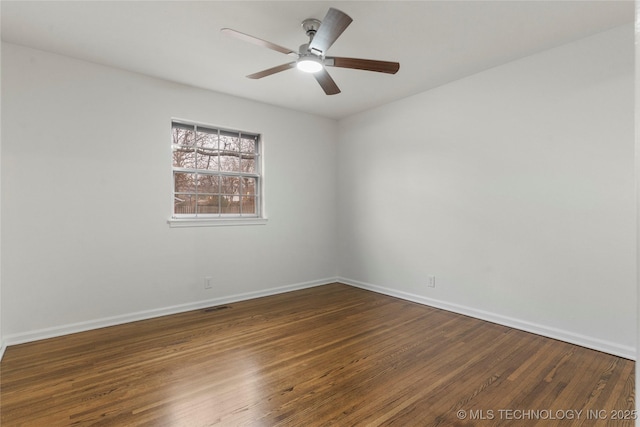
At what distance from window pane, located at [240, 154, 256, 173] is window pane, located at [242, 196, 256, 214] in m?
0.37

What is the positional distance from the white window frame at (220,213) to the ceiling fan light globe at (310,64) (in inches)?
72.9

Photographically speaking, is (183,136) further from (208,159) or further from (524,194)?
(524,194)

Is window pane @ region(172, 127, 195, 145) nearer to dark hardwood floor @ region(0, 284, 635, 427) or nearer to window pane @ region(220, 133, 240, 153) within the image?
window pane @ region(220, 133, 240, 153)

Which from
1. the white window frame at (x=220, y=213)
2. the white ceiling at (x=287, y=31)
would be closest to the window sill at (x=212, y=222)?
the white window frame at (x=220, y=213)

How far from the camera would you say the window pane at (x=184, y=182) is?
373 centimetres

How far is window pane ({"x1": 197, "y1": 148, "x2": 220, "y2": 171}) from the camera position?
3891 mm

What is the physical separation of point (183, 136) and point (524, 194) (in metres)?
3.76

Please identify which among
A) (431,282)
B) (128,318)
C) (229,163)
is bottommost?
(128,318)

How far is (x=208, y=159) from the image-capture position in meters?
3.95

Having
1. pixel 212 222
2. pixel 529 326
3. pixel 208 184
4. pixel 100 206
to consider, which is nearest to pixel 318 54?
pixel 208 184

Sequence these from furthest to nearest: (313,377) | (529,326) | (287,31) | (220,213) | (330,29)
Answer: (220,213) → (529,326) → (287,31) → (313,377) → (330,29)

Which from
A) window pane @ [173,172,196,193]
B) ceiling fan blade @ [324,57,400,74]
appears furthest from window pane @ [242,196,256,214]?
ceiling fan blade @ [324,57,400,74]

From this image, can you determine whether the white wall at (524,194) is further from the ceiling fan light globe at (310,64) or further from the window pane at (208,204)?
the window pane at (208,204)

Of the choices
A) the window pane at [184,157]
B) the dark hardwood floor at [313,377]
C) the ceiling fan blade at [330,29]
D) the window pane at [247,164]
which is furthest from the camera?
the window pane at [247,164]
